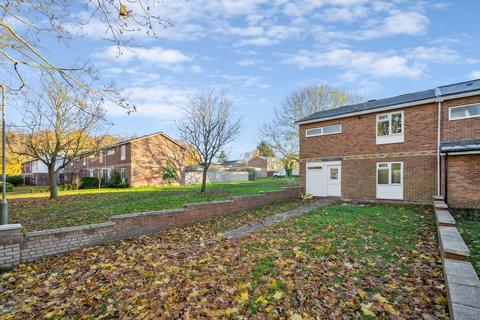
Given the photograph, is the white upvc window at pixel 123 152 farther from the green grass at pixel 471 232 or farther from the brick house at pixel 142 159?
the green grass at pixel 471 232

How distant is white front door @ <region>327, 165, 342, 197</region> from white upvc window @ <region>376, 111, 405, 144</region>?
3113mm

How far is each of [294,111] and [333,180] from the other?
1377 cm

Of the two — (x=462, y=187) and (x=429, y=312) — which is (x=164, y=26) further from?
(x=462, y=187)

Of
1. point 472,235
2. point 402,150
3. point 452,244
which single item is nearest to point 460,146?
point 402,150

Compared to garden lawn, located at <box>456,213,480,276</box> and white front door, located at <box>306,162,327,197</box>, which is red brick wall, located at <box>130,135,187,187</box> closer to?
white front door, located at <box>306,162,327,197</box>

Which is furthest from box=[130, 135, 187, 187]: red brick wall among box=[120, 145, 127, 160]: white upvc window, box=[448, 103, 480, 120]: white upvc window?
box=[448, 103, 480, 120]: white upvc window

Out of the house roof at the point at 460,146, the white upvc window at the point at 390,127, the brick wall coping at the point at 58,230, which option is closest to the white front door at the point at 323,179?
the white upvc window at the point at 390,127

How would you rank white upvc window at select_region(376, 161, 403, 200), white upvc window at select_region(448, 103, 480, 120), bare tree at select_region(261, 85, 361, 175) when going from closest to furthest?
white upvc window at select_region(448, 103, 480, 120), white upvc window at select_region(376, 161, 403, 200), bare tree at select_region(261, 85, 361, 175)

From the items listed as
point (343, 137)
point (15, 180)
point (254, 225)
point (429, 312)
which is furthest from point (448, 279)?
point (15, 180)

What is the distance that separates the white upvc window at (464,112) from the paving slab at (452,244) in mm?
8983

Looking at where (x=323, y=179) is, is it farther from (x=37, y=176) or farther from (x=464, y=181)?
(x=37, y=176)

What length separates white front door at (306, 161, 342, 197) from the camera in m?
16.3

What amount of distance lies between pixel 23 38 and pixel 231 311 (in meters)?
8.01

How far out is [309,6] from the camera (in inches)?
343
